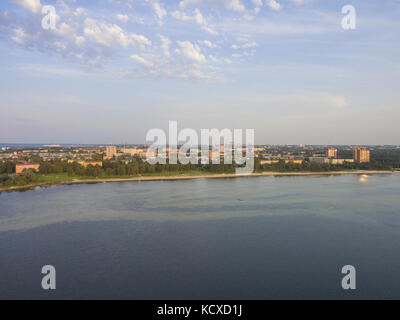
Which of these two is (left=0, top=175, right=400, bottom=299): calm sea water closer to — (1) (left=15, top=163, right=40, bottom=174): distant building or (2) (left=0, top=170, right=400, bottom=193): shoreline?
(2) (left=0, top=170, right=400, bottom=193): shoreline

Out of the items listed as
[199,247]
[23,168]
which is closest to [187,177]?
[23,168]

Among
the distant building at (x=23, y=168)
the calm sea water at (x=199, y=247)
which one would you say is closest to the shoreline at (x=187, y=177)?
the calm sea water at (x=199, y=247)

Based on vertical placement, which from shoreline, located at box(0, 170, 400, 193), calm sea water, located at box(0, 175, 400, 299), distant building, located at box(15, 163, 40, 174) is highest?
distant building, located at box(15, 163, 40, 174)

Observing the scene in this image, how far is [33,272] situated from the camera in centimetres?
354

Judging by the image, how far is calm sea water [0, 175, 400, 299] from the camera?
3201 mm

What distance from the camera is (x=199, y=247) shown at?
433cm

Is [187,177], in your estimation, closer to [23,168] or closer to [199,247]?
[23,168]

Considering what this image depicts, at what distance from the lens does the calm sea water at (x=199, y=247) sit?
320cm

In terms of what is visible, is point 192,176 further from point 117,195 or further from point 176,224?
point 176,224

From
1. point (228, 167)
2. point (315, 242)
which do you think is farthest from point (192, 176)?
point (315, 242)

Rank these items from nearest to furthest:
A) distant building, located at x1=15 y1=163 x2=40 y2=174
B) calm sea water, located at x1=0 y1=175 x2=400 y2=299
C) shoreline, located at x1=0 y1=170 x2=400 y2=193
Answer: calm sea water, located at x1=0 y1=175 x2=400 y2=299 < shoreline, located at x1=0 y1=170 x2=400 y2=193 < distant building, located at x1=15 y1=163 x2=40 y2=174

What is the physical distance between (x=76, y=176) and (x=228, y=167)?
21.3 feet

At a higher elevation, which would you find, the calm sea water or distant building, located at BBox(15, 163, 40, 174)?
distant building, located at BBox(15, 163, 40, 174)

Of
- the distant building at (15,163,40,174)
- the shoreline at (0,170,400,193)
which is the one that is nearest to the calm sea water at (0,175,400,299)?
the shoreline at (0,170,400,193)
